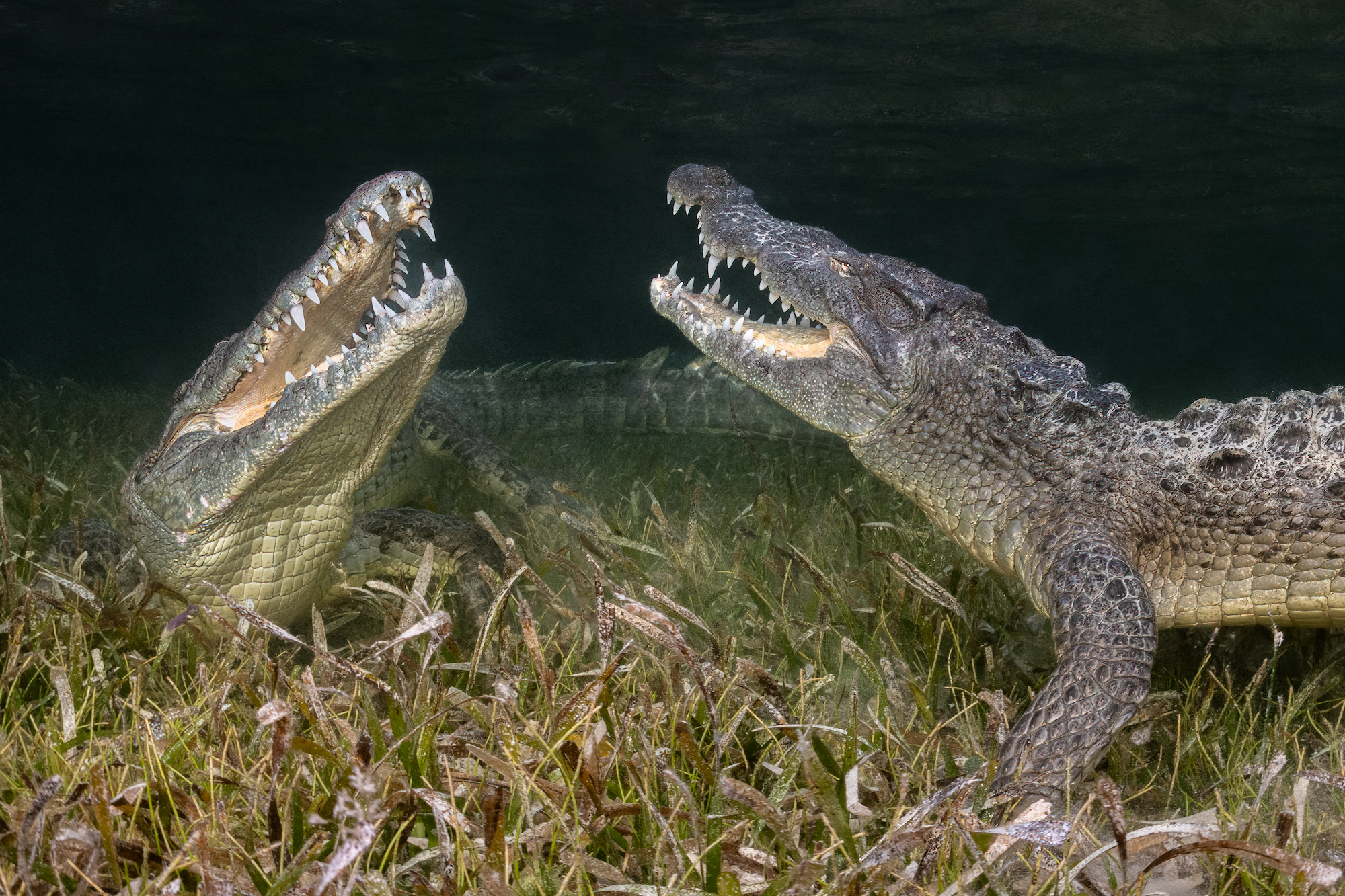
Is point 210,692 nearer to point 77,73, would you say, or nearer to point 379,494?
point 379,494

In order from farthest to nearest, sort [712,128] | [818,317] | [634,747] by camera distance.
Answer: [712,128]
[818,317]
[634,747]

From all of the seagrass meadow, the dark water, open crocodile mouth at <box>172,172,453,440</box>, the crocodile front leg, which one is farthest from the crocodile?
the dark water

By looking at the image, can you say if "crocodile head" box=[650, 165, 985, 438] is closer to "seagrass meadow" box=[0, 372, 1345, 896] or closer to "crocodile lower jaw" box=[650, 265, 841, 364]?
"crocodile lower jaw" box=[650, 265, 841, 364]

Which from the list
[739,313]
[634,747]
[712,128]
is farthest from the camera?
[712,128]

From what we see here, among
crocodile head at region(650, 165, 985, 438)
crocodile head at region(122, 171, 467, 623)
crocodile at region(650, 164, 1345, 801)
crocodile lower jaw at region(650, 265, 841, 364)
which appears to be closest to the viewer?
crocodile at region(650, 164, 1345, 801)

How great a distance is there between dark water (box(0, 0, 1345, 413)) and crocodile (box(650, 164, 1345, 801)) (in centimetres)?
859

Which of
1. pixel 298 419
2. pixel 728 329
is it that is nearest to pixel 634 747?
pixel 298 419

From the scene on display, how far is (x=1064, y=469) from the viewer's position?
2648 millimetres

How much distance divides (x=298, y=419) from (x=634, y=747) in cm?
144

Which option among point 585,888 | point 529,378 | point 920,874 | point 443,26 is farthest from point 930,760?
point 443,26

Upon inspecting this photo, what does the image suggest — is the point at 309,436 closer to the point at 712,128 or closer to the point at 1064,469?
the point at 1064,469

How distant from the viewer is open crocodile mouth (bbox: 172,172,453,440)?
8.34 ft

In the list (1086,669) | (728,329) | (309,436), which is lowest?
(1086,669)

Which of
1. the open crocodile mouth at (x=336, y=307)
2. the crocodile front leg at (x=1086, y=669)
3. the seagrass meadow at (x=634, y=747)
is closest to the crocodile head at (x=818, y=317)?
the seagrass meadow at (x=634, y=747)
